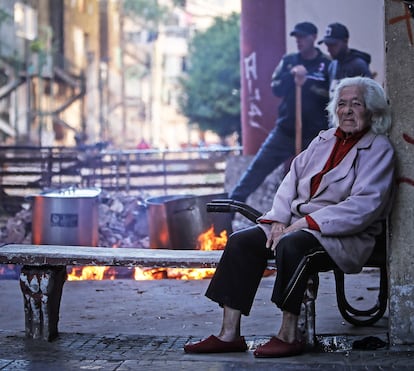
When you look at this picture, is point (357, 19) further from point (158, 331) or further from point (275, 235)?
point (275, 235)

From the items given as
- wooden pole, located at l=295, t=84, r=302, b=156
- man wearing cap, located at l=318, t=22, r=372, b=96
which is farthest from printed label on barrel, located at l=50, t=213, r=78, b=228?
man wearing cap, located at l=318, t=22, r=372, b=96

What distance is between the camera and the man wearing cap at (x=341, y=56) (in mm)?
10398

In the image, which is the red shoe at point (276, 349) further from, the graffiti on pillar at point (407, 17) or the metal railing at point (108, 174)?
the metal railing at point (108, 174)

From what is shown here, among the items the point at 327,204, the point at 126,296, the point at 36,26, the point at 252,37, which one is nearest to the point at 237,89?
the point at 36,26

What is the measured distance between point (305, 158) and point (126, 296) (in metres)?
2.53

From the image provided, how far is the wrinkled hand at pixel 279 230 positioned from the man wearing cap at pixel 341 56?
19.1 ft

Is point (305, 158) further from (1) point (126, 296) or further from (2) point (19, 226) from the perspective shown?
(2) point (19, 226)

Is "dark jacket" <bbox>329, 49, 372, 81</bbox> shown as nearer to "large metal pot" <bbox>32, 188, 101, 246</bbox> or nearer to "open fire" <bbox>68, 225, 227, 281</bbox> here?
"open fire" <bbox>68, 225, 227, 281</bbox>

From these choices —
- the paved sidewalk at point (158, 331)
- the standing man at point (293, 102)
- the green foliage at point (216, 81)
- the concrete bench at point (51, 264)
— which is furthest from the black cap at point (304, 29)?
the green foliage at point (216, 81)

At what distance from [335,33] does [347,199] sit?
247 inches

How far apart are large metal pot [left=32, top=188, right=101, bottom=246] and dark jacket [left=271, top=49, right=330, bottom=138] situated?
9.84 feet

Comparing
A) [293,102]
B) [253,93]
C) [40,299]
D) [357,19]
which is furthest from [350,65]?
[40,299]

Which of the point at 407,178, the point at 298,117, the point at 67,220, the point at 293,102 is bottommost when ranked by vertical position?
the point at 67,220

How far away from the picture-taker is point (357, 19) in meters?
10.5
